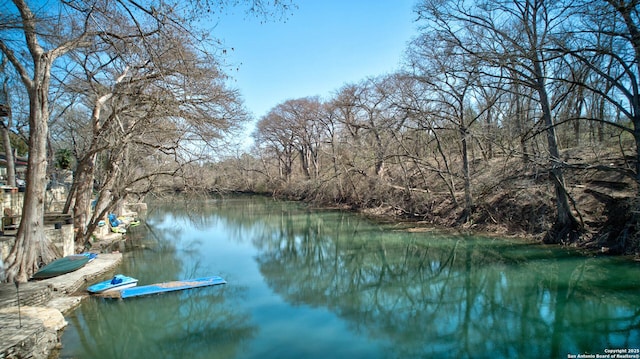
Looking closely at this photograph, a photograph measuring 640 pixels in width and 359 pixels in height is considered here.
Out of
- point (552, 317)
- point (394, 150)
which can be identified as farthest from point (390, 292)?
point (394, 150)

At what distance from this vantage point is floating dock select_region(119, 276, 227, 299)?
9.27 meters

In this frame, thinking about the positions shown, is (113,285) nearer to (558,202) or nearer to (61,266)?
(61,266)

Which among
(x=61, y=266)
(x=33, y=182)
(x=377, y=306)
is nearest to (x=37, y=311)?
(x=61, y=266)

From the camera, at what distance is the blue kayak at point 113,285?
9336 millimetres

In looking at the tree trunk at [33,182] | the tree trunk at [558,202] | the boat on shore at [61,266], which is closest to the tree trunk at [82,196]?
the boat on shore at [61,266]

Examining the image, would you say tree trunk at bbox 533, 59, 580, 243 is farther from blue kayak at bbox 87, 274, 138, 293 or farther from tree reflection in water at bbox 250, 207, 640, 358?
blue kayak at bbox 87, 274, 138, 293

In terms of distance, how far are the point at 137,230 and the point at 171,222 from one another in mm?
4271

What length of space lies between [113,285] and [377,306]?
6.20m

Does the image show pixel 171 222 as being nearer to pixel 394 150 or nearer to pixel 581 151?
pixel 394 150

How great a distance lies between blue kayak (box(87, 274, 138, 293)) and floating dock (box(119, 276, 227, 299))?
34 centimetres

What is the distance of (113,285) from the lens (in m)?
9.57

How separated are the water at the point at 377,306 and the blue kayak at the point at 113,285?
14.2 inches

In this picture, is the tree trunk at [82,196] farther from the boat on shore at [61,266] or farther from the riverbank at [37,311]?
the riverbank at [37,311]

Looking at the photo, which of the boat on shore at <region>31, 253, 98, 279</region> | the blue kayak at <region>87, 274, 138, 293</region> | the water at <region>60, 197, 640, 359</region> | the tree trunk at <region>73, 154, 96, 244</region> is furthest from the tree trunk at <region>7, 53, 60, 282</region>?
the tree trunk at <region>73, 154, 96, 244</region>
